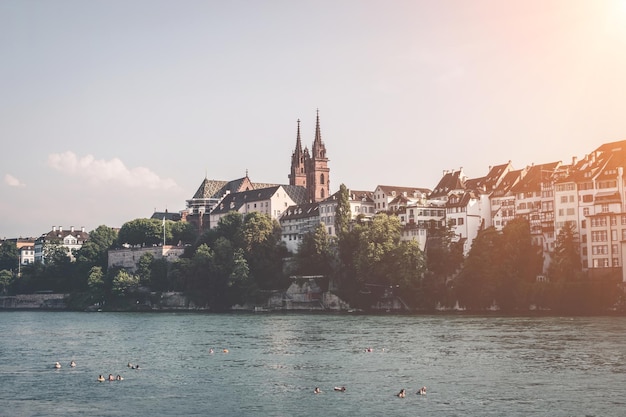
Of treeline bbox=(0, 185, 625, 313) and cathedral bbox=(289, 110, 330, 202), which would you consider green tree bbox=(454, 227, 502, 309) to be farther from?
cathedral bbox=(289, 110, 330, 202)

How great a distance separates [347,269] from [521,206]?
25.8m

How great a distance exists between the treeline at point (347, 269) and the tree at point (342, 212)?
0.16m

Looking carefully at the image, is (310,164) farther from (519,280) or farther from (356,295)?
(519,280)

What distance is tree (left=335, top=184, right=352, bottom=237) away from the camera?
401 ft

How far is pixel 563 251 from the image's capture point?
333 ft

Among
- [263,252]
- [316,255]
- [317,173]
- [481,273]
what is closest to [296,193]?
[317,173]

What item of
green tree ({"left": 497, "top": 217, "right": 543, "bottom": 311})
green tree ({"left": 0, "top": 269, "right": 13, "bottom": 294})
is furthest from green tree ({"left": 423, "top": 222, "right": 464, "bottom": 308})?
green tree ({"left": 0, "top": 269, "right": 13, "bottom": 294})

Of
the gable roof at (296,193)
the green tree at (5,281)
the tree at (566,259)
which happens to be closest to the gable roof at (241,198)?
the gable roof at (296,193)

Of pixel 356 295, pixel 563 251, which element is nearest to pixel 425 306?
pixel 356 295

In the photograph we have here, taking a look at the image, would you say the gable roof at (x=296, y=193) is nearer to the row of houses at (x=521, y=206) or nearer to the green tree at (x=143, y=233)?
the row of houses at (x=521, y=206)

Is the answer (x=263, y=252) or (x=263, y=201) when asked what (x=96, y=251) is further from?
(x=263, y=252)

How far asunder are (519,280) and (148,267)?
70262 mm

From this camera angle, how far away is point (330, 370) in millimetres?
52500

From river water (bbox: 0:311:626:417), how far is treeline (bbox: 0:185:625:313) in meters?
13.6
